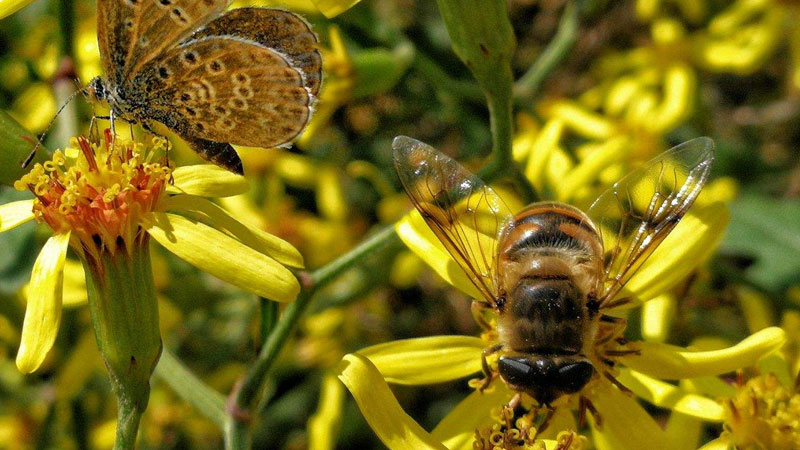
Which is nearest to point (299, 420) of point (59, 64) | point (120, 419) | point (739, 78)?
point (59, 64)

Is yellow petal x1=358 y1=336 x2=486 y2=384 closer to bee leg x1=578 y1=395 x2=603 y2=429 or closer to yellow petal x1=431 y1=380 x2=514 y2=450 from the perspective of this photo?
yellow petal x1=431 y1=380 x2=514 y2=450

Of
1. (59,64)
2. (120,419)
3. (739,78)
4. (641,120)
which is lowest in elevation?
(739,78)

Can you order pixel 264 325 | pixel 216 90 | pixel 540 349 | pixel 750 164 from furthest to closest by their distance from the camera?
1. pixel 750 164
2. pixel 264 325
3. pixel 216 90
4. pixel 540 349

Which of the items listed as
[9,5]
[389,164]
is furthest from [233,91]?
[389,164]

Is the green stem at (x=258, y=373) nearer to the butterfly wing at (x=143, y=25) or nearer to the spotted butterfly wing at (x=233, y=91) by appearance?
the spotted butterfly wing at (x=233, y=91)

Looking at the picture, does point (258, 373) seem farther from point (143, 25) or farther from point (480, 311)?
point (143, 25)

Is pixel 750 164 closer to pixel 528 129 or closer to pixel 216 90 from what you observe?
pixel 528 129
